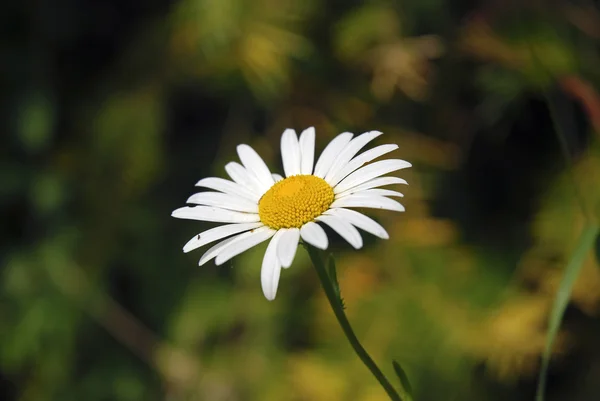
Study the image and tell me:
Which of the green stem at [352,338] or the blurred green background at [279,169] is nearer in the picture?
the green stem at [352,338]

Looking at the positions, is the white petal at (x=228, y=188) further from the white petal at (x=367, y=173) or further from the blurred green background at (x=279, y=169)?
the blurred green background at (x=279, y=169)

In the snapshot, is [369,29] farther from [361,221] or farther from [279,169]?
[361,221]

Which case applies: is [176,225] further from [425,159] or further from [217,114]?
[425,159]

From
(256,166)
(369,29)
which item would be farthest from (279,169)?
(256,166)

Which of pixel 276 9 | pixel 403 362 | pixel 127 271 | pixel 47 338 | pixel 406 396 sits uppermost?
pixel 276 9

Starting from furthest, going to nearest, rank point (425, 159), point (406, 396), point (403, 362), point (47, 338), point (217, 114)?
point (217, 114) → point (47, 338) → point (425, 159) → point (403, 362) → point (406, 396)

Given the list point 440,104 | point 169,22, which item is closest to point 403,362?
point 440,104

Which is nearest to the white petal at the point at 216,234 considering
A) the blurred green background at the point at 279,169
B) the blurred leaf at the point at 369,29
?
the blurred green background at the point at 279,169
